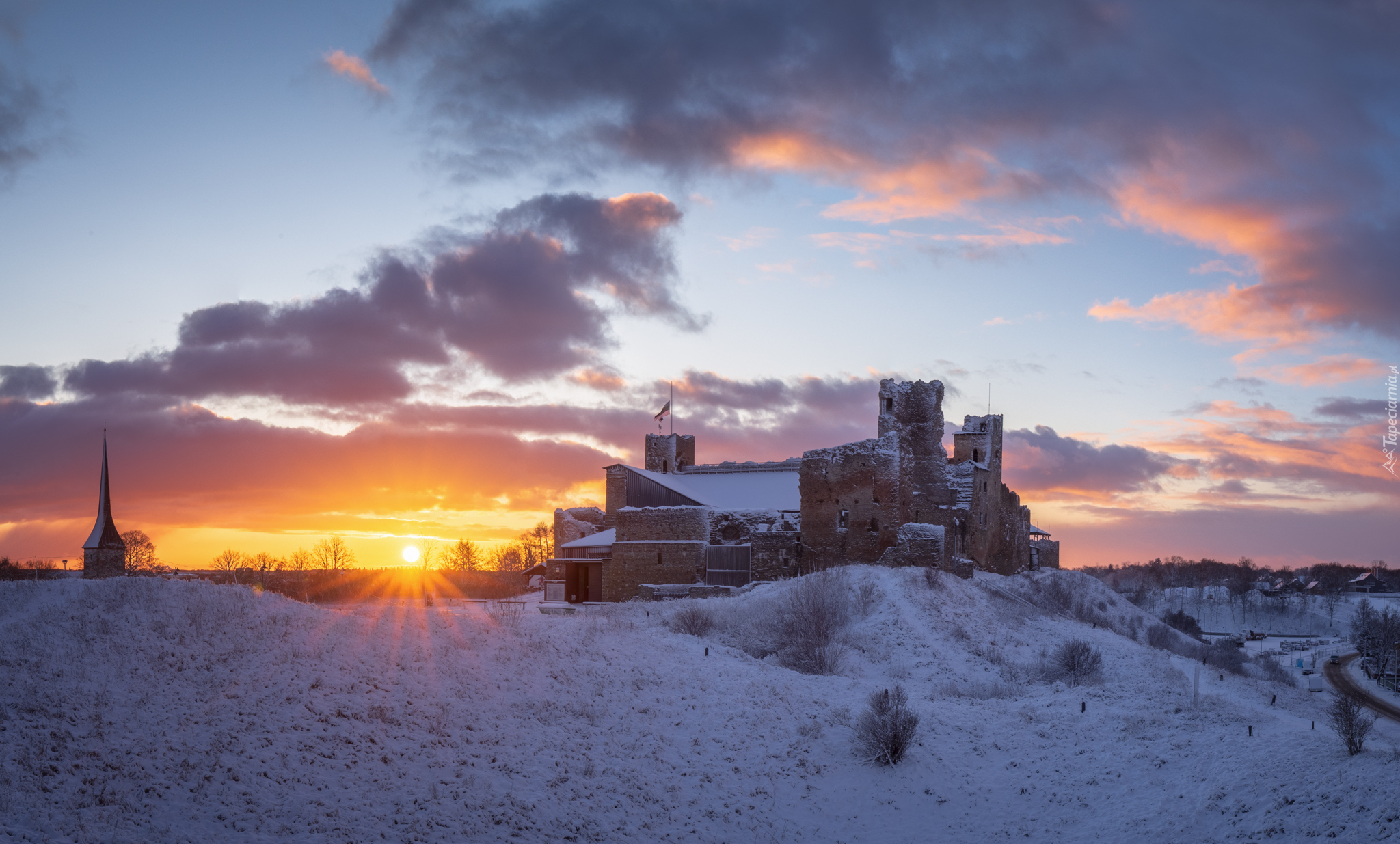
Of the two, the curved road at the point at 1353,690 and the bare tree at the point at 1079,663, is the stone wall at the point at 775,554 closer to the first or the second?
the bare tree at the point at 1079,663

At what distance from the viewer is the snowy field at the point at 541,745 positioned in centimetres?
1591

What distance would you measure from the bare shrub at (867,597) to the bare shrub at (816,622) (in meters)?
0.41

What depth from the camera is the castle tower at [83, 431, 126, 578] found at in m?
42.4

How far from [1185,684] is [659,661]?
65.0ft

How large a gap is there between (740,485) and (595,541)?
11.6 m

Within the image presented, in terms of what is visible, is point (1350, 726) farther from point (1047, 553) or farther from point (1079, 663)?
point (1047, 553)

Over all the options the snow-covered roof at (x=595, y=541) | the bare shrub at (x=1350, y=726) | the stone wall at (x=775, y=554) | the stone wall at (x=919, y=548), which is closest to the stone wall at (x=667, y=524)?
the snow-covered roof at (x=595, y=541)

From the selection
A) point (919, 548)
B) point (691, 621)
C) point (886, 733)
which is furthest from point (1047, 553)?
point (886, 733)

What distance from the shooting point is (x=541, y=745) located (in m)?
21.2

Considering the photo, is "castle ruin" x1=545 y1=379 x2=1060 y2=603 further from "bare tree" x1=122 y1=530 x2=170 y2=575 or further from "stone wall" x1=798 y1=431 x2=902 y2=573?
"bare tree" x1=122 y1=530 x2=170 y2=575

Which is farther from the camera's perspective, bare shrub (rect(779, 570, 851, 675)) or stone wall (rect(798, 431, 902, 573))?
stone wall (rect(798, 431, 902, 573))

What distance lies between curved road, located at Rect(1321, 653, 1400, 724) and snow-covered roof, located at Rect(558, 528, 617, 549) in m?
39.6

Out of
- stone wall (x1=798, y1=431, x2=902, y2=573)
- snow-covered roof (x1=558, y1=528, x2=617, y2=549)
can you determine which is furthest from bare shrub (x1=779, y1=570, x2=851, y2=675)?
snow-covered roof (x1=558, y1=528, x2=617, y2=549)

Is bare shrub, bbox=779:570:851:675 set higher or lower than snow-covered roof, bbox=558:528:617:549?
lower
